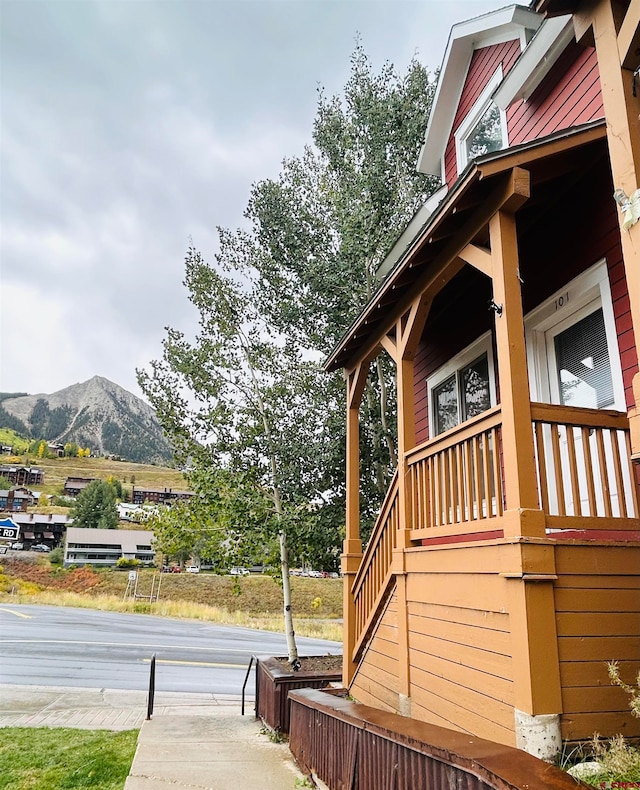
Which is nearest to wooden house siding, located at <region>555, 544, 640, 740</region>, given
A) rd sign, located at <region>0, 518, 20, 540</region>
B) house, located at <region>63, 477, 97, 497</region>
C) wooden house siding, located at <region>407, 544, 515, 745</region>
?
wooden house siding, located at <region>407, 544, 515, 745</region>

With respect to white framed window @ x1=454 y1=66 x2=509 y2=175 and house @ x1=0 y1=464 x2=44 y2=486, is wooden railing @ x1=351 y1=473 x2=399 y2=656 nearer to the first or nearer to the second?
white framed window @ x1=454 y1=66 x2=509 y2=175

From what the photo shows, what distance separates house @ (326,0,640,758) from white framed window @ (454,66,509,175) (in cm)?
7

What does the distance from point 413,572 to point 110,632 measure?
22.6 m

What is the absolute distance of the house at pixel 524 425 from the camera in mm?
2889

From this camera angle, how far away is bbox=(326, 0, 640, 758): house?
2.89 m

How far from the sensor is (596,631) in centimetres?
298

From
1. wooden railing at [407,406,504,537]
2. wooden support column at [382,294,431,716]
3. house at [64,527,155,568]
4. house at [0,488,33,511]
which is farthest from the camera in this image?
house at [0,488,33,511]

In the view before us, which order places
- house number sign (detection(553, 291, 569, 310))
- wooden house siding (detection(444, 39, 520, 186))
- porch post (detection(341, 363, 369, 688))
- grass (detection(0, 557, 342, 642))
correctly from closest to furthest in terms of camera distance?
1. house number sign (detection(553, 291, 569, 310))
2. porch post (detection(341, 363, 369, 688))
3. wooden house siding (detection(444, 39, 520, 186))
4. grass (detection(0, 557, 342, 642))

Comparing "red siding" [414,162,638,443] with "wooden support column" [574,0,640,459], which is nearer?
"wooden support column" [574,0,640,459]

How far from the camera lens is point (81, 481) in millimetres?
111688

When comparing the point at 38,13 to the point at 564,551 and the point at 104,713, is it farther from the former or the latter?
the point at 564,551

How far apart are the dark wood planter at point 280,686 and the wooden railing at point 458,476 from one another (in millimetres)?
3681

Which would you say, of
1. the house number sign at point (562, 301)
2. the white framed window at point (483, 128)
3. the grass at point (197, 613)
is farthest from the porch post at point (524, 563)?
the grass at point (197, 613)

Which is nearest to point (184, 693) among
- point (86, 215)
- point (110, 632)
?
point (110, 632)
